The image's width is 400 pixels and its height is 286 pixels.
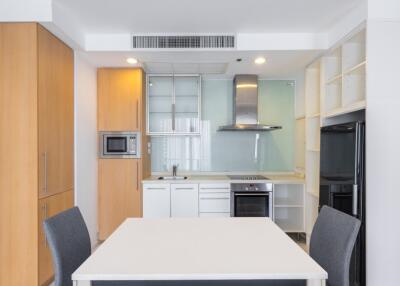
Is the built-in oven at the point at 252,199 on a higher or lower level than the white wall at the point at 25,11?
lower

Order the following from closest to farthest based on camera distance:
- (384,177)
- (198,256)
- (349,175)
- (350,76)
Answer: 1. (198,256)
2. (384,177)
3. (349,175)
4. (350,76)

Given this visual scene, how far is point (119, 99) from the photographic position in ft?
13.1

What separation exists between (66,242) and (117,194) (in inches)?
95.0

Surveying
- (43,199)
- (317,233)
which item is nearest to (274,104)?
(317,233)

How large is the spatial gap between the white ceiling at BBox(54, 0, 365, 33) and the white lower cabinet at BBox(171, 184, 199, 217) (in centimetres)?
195

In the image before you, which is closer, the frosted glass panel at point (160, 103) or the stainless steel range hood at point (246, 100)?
the stainless steel range hood at point (246, 100)

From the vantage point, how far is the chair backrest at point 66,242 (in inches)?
57.2

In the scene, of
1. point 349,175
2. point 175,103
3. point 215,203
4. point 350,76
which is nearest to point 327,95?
point 350,76

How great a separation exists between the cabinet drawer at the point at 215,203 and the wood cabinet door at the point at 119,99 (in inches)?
50.6

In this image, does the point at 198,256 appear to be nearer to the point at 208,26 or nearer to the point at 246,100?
the point at 208,26

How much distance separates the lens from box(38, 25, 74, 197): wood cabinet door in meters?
2.58

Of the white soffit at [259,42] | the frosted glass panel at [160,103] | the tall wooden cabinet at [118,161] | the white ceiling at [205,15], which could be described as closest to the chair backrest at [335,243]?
the white ceiling at [205,15]

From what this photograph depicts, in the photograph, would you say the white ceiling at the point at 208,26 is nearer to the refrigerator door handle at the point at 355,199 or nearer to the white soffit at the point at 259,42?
the white soffit at the point at 259,42

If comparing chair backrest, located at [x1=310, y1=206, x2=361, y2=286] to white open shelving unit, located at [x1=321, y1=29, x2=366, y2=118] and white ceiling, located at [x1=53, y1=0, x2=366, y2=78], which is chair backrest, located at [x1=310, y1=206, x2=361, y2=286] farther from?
white ceiling, located at [x1=53, y1=0, x2=366, y2=78]
